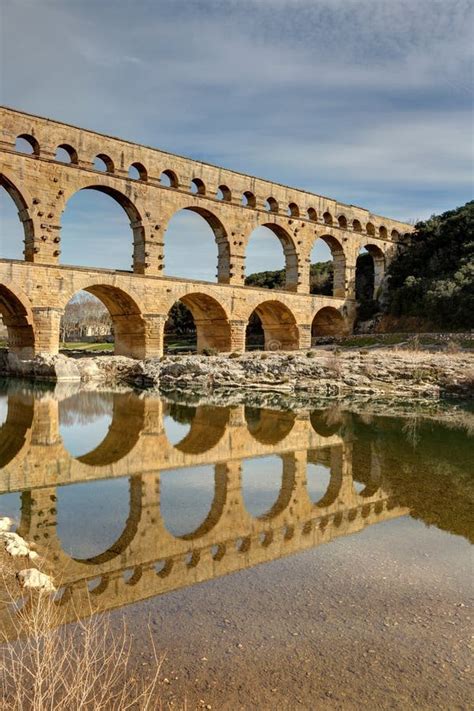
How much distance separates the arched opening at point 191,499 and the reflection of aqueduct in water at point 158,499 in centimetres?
5

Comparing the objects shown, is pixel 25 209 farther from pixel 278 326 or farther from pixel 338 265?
pixel 338 265

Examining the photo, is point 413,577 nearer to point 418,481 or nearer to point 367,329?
point 418,481

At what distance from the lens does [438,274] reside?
35.8 metres

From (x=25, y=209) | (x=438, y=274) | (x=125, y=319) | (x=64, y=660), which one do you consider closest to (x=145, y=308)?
(x=125, y=319)

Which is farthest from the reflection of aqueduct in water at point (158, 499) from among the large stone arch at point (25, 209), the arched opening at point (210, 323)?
the arched opening at point (210, 323)

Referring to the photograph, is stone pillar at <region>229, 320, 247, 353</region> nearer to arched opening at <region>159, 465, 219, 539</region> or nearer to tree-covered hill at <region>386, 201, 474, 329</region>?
tree-covered hill at <region>386, 201, 474, 329</region>

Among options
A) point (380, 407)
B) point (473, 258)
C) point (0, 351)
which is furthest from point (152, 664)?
point (473, 258)

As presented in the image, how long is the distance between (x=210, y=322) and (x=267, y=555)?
25676mm

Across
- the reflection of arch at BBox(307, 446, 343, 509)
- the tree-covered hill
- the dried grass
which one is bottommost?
the reflection of arch at BBox(307, 446, 343, 509)

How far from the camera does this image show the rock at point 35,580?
4113 mm

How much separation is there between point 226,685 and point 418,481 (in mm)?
5586

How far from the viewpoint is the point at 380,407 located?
16.9m

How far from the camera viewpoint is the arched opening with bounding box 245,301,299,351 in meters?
33.1

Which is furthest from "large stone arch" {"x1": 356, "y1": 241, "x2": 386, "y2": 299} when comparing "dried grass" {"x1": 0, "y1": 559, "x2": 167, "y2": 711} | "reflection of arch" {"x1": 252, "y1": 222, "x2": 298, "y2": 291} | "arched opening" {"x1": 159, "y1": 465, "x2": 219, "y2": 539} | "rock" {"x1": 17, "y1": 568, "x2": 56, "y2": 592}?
"dried grass" {"x1": 0, "y1": 559, "x2": 167, "y2": 711}
